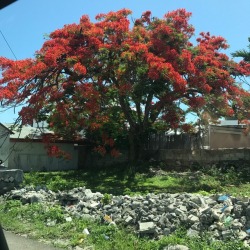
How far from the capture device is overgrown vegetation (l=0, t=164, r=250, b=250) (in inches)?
271

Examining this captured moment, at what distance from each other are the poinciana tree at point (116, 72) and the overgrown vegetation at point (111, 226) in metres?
2.74

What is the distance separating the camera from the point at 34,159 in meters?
25.4

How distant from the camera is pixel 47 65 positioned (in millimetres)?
15000

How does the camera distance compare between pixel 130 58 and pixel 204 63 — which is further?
pixel 204 63

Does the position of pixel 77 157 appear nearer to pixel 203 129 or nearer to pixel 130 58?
pixel 203 129

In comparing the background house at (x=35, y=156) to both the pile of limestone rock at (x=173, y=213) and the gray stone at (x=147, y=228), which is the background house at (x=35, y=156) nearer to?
the pile of limestone rock at (x=173, y=213)

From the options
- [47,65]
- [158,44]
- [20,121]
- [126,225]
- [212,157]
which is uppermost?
[158,44]

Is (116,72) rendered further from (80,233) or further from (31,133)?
(31,133)

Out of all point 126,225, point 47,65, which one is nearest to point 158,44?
point 47,65

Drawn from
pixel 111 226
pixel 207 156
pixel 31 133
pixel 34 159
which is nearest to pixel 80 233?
pixel 111 226

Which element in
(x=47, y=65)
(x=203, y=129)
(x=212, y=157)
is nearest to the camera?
(x=47, y=65)

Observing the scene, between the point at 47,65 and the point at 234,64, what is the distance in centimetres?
872

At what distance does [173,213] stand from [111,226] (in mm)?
1203

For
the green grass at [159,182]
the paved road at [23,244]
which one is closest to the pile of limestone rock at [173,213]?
the paved road at [23,244]
